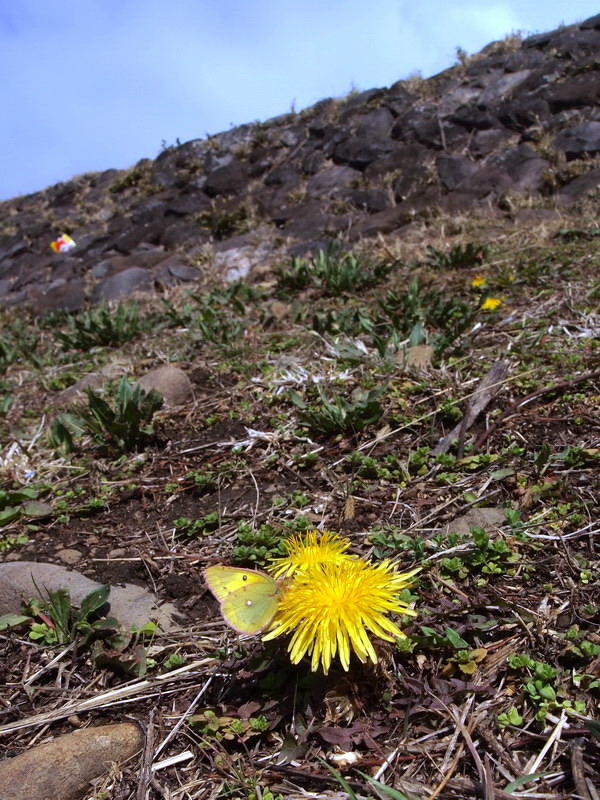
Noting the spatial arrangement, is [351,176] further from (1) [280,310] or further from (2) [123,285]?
(1) [280,310]

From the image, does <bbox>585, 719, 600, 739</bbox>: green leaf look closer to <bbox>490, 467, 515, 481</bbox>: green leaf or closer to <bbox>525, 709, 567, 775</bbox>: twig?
<bbox>525, 709, 567, 775</bbox>: twig

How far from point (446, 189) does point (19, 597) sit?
7452mm

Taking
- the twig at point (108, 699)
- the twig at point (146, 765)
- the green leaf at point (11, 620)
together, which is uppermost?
the green leaf at point (11, 620)

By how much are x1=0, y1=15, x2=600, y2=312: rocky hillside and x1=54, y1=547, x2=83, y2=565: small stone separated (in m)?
5.44

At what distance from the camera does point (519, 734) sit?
1.07 m

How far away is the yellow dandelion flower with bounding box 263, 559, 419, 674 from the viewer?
1044 mm

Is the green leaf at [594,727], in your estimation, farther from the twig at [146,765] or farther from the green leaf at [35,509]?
the green leaf at [35,509]

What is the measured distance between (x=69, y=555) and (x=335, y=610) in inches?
51.0

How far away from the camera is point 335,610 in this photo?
1054 mm

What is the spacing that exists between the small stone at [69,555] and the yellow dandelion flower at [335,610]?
1129mm

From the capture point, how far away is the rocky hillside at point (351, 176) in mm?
7199

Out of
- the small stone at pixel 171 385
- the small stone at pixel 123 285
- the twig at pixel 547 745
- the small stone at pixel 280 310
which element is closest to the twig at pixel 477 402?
the twig at pixel 547 745

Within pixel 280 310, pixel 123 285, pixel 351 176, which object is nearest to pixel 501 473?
pixel 280 310

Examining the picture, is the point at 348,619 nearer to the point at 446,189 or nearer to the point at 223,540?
the point at 223,540
